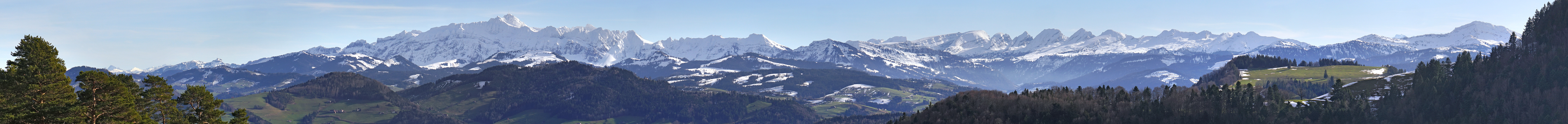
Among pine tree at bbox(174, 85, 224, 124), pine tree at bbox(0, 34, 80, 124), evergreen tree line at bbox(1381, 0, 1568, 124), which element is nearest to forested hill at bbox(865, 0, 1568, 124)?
evergreen tree line at bbox(1381, 0, 1568, 124)

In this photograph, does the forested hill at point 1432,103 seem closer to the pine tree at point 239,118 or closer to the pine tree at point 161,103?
the pine tree at point 239,118

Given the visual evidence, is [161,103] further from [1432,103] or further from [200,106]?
[1432,103]

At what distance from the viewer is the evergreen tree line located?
568ft

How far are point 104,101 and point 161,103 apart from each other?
18.8 feet

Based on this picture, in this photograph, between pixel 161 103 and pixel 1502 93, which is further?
pixel 1502 93

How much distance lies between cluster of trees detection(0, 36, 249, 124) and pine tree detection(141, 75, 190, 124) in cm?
7

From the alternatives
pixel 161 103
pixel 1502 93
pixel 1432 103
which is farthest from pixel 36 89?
pixel 1502 93

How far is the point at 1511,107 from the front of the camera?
177m

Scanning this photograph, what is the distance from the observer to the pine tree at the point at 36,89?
70.9 m

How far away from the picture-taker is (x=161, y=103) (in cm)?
7931

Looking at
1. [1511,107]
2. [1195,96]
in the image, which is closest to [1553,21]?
[1511,107]

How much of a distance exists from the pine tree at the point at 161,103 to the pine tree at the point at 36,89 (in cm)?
494

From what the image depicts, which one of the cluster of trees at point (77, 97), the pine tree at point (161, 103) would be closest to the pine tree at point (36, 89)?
the cluster of trees at point (77, 97)

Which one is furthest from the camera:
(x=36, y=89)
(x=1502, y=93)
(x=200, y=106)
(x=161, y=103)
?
(x=1502, y=93)
